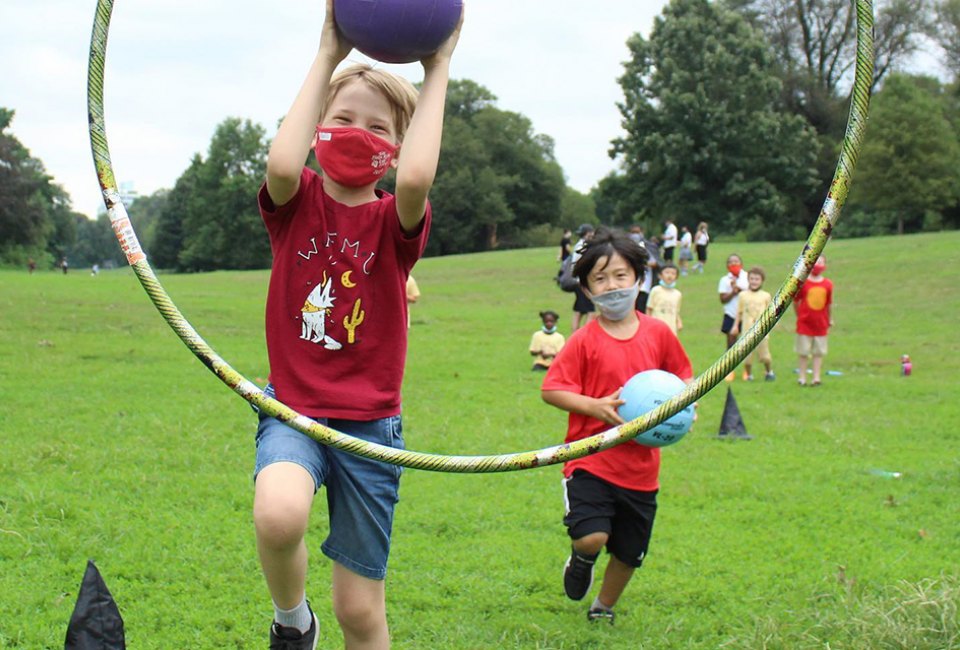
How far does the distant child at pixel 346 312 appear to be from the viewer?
3.82 meters

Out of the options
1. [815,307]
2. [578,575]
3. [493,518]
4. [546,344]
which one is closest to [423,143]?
[578,575]

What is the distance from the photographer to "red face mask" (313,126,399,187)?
12.6ft

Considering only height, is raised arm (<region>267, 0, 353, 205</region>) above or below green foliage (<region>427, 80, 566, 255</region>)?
below

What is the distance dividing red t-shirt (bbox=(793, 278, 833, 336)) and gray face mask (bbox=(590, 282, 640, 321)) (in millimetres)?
9948

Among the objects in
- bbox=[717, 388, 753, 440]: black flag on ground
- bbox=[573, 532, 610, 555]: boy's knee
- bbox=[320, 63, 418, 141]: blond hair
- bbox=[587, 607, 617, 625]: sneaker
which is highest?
bbox=[320, 63, 418, 141]: blond hair

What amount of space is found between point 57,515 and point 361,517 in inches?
144

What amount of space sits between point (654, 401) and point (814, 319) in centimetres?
1092

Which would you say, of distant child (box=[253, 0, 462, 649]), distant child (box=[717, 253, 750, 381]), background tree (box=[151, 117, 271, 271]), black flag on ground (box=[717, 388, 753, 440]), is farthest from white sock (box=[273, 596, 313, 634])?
distant child (box=[717, 253, 750, 381])

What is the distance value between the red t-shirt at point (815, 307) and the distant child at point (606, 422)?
9877mm

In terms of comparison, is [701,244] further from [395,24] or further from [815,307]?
[395,24]

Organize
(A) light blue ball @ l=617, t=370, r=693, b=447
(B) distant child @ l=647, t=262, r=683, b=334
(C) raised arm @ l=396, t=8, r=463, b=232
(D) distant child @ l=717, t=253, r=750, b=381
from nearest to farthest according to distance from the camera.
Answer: (C) raised arm @ l=396, t=8, r=463, b=232
(A) light blue ball @ l=617, t=370, r=693, b=447
(B) distant child @ l=647, t=262, r=683, b=334
(D) distant child @ l=717, t=253, r=750, b=381

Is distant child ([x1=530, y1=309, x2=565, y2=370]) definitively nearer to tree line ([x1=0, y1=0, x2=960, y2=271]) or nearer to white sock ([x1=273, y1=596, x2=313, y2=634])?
white sock ([x1=273, y1=596, x2=313, y2=634])

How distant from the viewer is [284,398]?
12.8 ft

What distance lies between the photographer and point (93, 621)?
377cm
